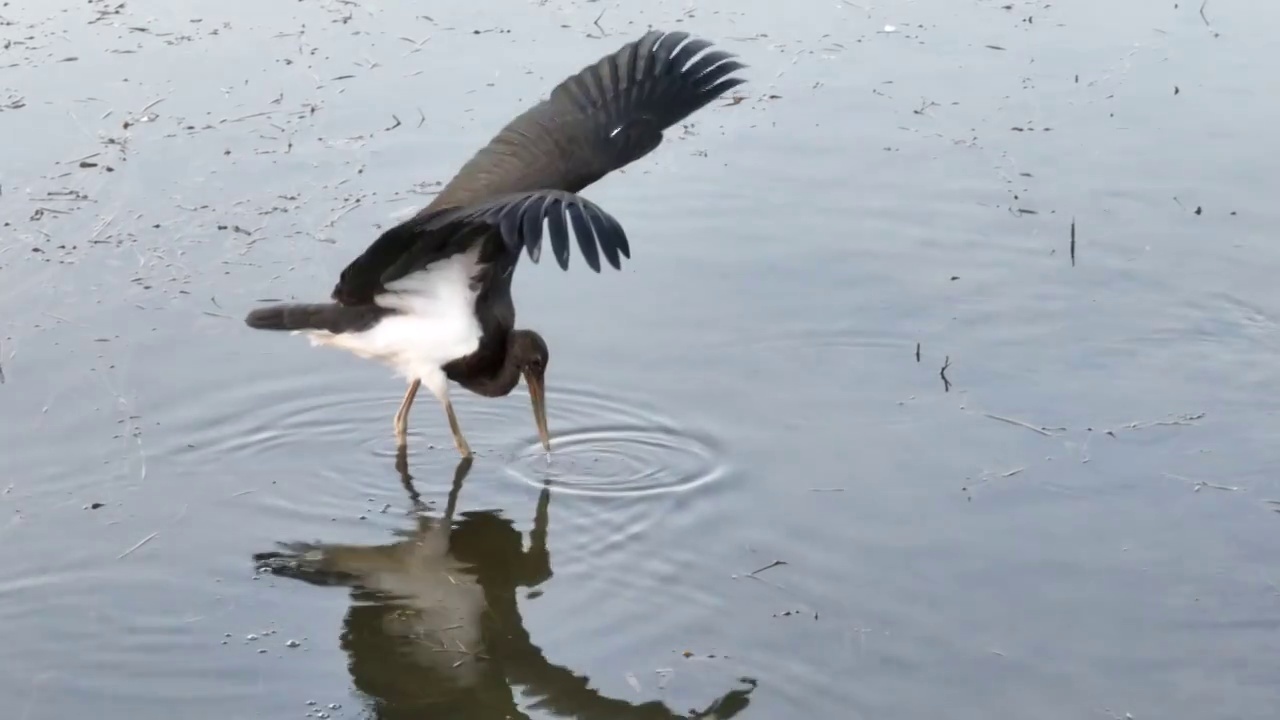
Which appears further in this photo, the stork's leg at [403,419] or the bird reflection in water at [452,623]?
the stork's leg at [403,419]

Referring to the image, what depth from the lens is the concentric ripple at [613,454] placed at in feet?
17.2

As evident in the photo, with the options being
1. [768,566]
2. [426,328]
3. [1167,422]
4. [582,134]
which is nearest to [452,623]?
[768,566]

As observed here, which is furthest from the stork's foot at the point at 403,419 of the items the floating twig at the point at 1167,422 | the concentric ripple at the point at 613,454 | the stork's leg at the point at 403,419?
the floating twig at the point at 1167,422

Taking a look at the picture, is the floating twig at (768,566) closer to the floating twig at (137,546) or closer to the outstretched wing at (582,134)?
the outstretched wing at (582,134)

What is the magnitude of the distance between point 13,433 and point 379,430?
3.70 feet

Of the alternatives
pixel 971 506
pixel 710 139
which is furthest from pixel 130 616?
pixel 710 139

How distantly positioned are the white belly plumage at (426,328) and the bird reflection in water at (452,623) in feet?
1.31

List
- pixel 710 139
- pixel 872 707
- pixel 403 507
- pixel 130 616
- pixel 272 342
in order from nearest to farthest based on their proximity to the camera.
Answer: pixel 872 707 → pixel 130 616 → pixel 403 507 → pixel 272 342 → pixel 710 139

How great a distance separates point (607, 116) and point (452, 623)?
75.0 inches

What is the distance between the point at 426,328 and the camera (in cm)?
556

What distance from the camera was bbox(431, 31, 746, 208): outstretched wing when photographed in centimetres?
561

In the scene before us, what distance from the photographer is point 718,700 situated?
13.5 feet

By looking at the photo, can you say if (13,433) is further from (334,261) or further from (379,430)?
(334,261)

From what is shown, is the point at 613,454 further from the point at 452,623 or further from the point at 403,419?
the point at 452,623
